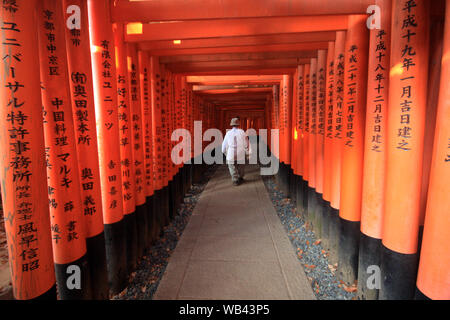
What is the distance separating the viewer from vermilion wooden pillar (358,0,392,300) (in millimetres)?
2225

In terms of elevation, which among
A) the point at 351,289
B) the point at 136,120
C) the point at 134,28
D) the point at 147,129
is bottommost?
the point at 351,289

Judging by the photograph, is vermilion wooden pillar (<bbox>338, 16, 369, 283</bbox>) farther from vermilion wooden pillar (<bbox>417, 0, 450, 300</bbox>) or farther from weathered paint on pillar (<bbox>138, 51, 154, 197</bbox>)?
weathered paint on pillar (<bbox>138, 51, 154, 197</bbox>)

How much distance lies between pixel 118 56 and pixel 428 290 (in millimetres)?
3790

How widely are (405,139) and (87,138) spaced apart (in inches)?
112

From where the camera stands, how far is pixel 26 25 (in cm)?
148

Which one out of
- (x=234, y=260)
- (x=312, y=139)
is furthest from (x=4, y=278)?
(x=312, y=139)

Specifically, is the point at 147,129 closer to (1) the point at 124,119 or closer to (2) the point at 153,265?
(1) the point at 124,119

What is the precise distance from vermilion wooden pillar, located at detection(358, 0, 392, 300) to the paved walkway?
0.88m

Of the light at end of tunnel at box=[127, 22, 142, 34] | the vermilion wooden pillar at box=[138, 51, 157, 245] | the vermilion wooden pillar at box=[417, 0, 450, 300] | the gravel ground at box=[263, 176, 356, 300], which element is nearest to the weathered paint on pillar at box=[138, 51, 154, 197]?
the vermilion wooden pillar at box=[138, 51, 157, 245]

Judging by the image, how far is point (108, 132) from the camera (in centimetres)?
268

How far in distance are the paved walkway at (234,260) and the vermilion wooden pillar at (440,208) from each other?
4.73 ft

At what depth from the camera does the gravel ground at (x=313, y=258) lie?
9.23 feet

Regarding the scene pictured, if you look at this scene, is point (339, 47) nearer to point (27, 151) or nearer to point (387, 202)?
point (387, 202)

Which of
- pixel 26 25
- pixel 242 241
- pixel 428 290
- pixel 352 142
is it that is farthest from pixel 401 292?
pixel 26 25
